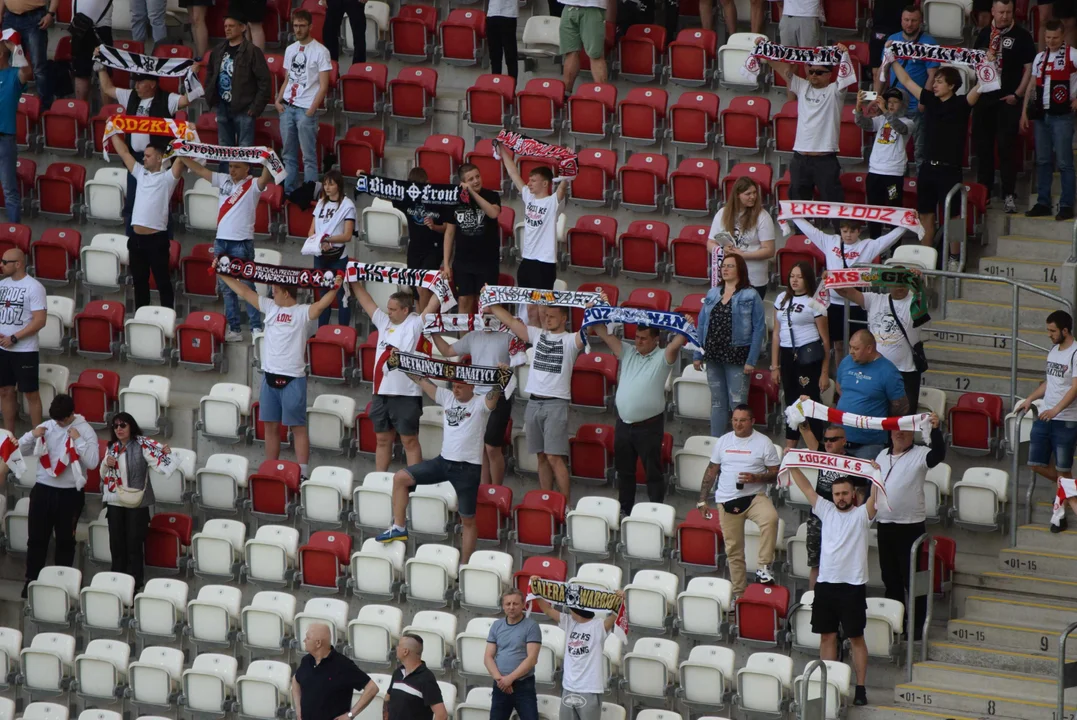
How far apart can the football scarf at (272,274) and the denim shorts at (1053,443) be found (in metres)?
5.96

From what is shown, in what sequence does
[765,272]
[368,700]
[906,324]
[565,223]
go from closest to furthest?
[368,700], [906,324], [765,272], [565,223]

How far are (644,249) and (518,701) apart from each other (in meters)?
5.02

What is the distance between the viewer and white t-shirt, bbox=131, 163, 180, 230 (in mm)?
18047

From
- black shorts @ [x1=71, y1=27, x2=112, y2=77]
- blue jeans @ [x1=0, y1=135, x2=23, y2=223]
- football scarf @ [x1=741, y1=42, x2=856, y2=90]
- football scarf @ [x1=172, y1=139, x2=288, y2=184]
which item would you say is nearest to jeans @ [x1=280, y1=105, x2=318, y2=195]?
football scarf @ [x1=172, y1=139, x2=288, y2=184]

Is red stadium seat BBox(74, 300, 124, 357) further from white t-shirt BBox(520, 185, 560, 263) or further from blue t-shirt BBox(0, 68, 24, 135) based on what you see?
white t-shirt BBox(520, 185, 560, 263)

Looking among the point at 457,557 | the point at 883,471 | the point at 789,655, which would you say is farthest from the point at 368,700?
the point at 883,471

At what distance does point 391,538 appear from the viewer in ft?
52.2

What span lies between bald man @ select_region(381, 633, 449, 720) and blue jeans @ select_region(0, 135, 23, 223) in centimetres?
798

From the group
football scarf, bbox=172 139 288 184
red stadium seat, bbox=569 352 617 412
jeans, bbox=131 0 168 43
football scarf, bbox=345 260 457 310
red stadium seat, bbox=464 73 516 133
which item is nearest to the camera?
football scarf, bbox=345 260 457 310

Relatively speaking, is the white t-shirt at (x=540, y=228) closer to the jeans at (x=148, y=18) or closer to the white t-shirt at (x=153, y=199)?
the white t-shirt at (x=153, y=199)

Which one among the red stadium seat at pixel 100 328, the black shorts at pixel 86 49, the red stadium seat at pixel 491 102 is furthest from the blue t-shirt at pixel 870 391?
the black shorts at pixel 86 49

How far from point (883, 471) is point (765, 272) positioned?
262cm

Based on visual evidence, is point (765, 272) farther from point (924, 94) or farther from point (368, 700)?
point (368, 700)

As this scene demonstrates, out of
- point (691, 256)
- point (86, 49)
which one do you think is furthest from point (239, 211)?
point (691, 256)
